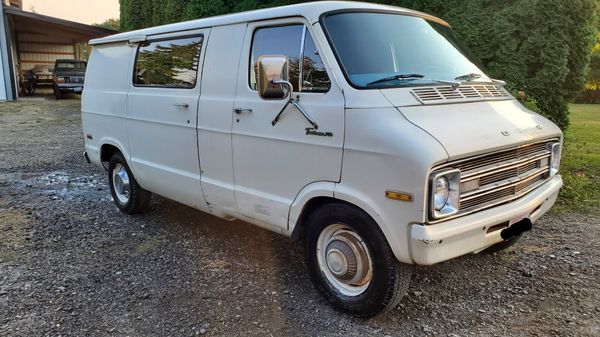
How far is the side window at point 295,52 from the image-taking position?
3455mm

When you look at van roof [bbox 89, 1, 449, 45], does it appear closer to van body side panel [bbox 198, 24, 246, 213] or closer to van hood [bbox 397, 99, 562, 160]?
van body side panel [bbox 198, 24, 246, 213]

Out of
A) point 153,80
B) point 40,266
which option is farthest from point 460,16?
point 40,266

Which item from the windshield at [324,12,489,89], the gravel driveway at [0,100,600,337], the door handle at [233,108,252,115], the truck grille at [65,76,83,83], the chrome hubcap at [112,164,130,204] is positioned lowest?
the gravel driveway at [0,100,600,337]

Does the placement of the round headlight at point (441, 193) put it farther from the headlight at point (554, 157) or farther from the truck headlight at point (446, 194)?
the headlight at point (554, 157)

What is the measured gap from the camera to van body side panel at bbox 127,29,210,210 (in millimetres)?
4496

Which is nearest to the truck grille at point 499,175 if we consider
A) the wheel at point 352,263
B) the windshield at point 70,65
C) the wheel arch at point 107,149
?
the wheel at point 352,263

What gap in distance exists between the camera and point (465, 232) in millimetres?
3027

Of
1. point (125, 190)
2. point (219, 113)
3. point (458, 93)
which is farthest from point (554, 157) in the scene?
point (125, 190)

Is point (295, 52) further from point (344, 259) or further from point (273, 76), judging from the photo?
point (344, 259)

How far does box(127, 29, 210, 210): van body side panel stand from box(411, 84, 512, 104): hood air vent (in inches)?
81.1

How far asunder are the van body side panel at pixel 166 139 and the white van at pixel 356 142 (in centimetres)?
2

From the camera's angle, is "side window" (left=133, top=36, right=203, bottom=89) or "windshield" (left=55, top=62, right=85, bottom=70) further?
"windshield" (left=55, top=62, right=85, bottom=70)

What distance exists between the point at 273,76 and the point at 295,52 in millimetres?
393

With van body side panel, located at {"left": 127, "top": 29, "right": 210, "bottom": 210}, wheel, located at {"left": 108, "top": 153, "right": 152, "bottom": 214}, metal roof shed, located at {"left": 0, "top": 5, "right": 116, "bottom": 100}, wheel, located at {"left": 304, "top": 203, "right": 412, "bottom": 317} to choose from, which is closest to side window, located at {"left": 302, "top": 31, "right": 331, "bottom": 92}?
wheel, located at {"left": 304, "top": 203, "right": 412, "bottom": 317}
